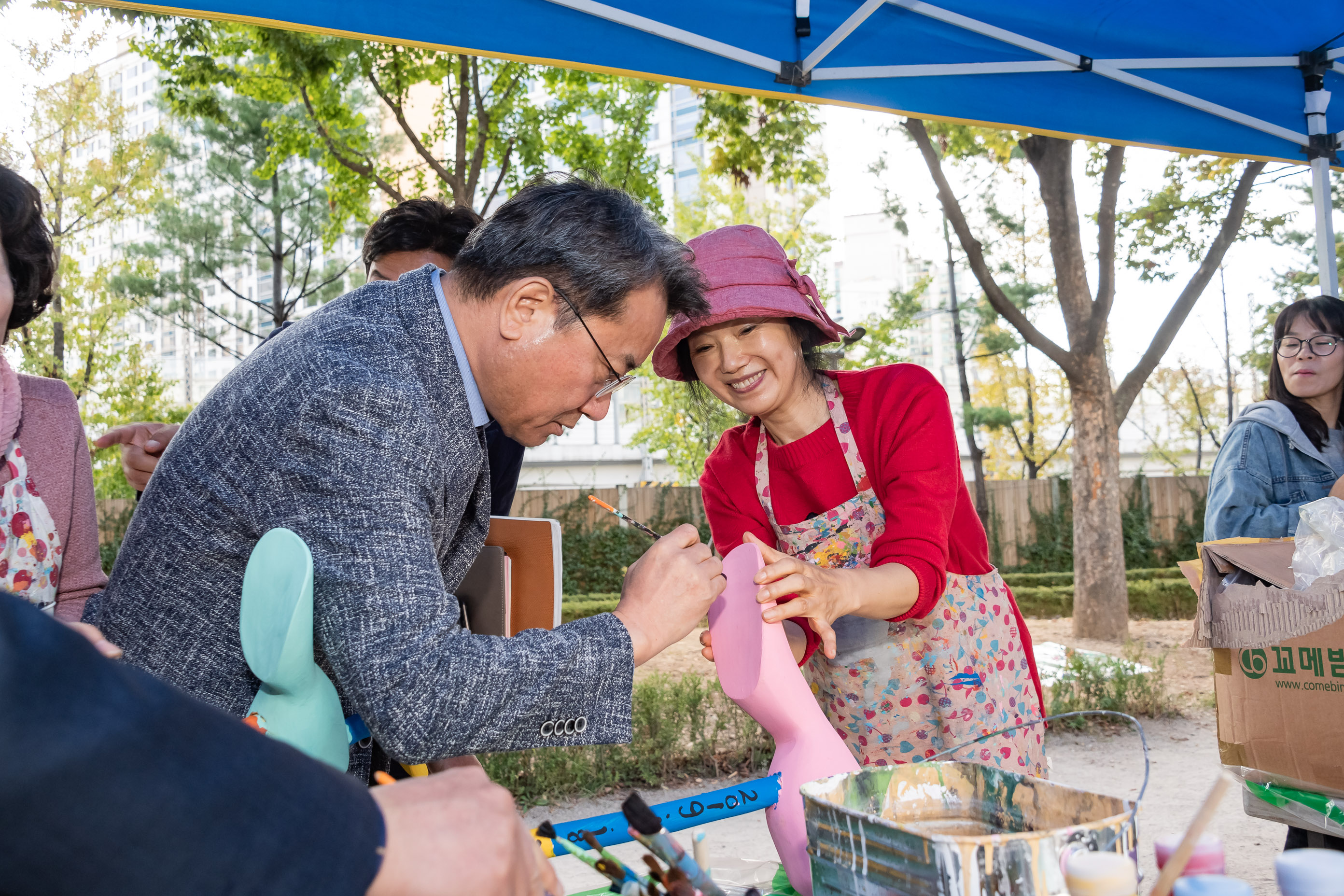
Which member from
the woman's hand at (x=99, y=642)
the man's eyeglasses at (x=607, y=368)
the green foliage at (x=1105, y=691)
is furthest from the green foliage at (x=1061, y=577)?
the woman's hand at (x=99, y=642)

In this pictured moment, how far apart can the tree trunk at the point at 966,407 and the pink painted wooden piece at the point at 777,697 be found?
38.8 ft

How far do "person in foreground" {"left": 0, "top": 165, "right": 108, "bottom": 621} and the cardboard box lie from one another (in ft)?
7.73

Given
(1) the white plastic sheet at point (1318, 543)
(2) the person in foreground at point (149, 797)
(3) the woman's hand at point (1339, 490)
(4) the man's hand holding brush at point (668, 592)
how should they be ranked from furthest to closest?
(3) the woman's hand at point (1339, 490) → (1) the white plastic sheet at point (1318, 543) → (4) the man's hand holding brush at point (668, 592) → (2) the person in foreground at point (149, 797)

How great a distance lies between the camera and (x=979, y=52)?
334cm

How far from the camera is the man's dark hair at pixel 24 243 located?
63.2 inches

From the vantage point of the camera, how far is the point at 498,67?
7289 mm

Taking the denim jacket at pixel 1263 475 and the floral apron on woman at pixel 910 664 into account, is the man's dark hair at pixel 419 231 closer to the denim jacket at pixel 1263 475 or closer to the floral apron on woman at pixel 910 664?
the floral apron on woman at pixel 910 664

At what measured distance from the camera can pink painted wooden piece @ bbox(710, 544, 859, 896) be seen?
122 centimetres

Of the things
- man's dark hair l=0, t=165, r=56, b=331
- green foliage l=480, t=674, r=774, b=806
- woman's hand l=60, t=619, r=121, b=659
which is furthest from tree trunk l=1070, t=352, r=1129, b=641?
woman's hand l=60, t=619, r=121, b=659

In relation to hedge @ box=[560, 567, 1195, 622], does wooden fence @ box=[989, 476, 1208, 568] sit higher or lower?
higher

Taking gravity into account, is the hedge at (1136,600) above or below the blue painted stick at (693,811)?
below

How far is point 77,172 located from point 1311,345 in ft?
44.2

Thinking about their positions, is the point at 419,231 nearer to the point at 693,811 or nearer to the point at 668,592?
the point at 668,592

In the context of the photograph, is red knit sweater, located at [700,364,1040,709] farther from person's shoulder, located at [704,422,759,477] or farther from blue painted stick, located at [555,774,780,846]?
blue painted stick, located at [555,774,780,846]
